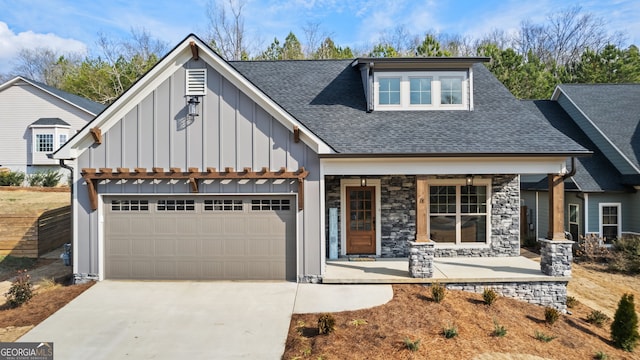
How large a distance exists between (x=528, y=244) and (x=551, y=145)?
6876mm

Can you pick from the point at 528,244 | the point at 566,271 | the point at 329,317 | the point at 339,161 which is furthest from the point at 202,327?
the point at 528,244

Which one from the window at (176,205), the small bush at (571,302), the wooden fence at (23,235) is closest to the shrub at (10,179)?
the wooden fence at (23,235)

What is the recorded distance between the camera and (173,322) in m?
7.27

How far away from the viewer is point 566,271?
29.8 feet

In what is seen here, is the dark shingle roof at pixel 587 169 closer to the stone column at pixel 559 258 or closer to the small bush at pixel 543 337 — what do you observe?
the stone column at pixel 559 258

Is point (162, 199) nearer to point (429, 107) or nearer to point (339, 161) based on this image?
point (339, 161)

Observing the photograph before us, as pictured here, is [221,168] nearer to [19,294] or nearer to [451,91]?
[19,294]

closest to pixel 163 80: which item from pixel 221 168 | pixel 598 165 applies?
pixel 221 168

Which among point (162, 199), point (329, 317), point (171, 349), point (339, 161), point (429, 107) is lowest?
point (171, 349)

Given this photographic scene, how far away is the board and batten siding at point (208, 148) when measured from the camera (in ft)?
30.0

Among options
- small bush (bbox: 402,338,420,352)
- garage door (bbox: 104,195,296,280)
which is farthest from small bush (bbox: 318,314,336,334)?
garage door (bbox: 104,195,296,280)

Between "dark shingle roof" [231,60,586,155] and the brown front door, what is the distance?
6.89 ft

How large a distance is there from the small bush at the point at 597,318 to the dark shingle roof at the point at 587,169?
269 inches

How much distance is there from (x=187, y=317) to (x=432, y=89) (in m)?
9.01
